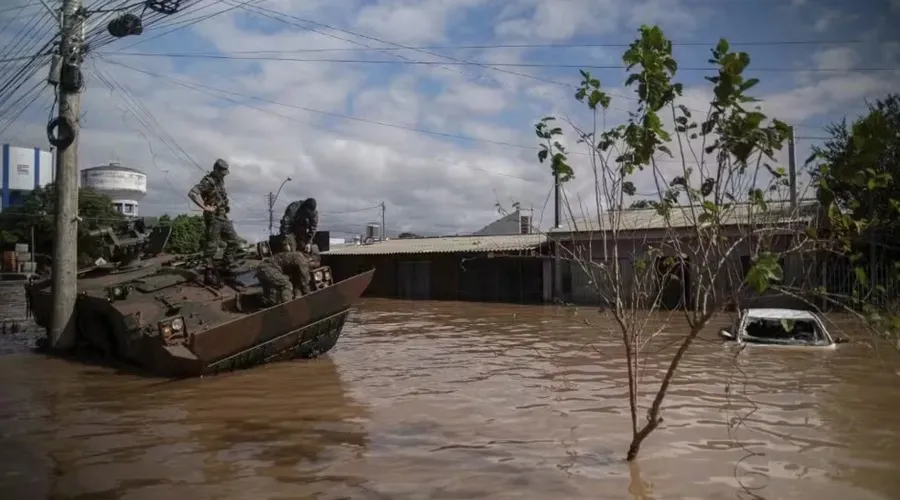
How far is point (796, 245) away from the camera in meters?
4.79

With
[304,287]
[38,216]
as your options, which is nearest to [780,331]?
[304,287]

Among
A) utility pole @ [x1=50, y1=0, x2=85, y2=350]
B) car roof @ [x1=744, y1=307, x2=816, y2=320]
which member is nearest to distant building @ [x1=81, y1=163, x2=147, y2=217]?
utility pole @ [x1=50, y1=0, x2=85, y2=350]

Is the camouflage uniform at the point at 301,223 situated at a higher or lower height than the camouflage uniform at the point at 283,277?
higher

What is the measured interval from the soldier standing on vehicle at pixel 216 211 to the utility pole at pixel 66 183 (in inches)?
98.7

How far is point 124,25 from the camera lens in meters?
12.6

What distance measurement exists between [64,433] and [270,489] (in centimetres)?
302

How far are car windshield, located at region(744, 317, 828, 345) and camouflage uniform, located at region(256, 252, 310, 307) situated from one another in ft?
21.5

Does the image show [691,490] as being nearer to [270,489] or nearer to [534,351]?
[270,489]

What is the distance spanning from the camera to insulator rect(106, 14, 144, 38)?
12.5m

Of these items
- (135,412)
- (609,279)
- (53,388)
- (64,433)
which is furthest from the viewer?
(53,388)

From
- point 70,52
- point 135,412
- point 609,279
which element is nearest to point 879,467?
point 609,279

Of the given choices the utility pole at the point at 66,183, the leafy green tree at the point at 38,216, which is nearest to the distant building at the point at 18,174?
the leafy green tree at the point at 38,216

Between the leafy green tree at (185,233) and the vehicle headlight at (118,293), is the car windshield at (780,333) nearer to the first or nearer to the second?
the vehicle headlight at (118,293)

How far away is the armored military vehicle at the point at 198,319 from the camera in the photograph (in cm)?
946
